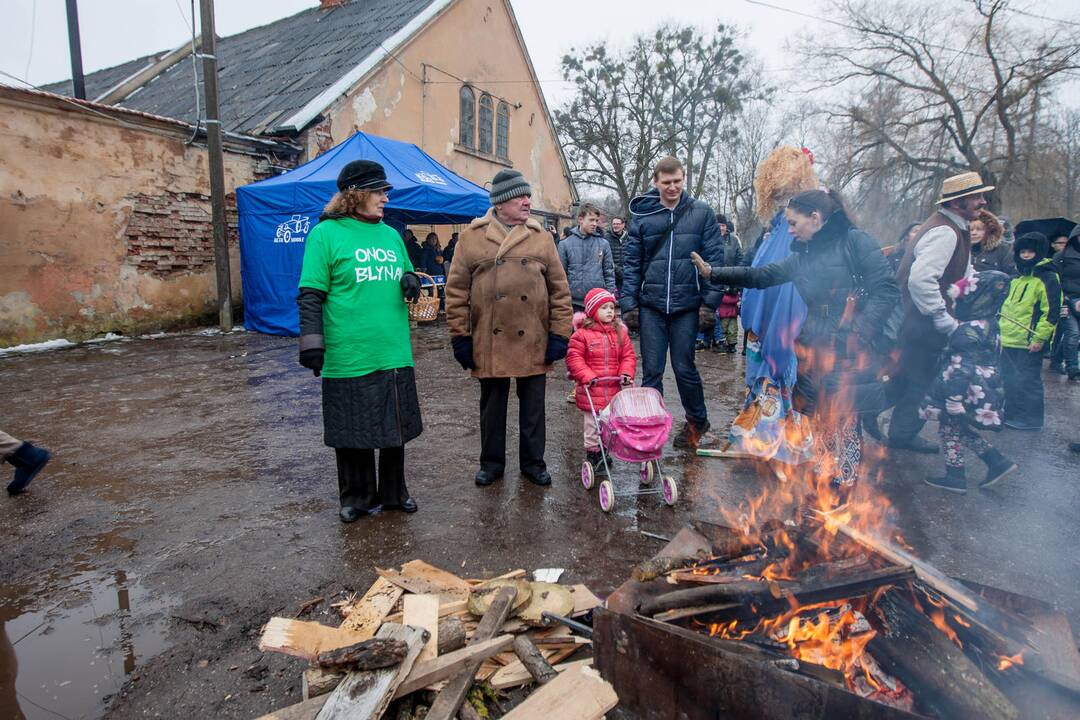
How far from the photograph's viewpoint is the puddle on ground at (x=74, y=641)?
2.19 meters

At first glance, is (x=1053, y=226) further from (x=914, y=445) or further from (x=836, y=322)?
(x=836, y=322)

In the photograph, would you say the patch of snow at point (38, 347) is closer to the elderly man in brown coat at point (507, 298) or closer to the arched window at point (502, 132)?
the elderly man in brown coat at point (507, 298)

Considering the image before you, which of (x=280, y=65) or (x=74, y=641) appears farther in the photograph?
(x=280, y=65)

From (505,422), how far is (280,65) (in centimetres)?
1548

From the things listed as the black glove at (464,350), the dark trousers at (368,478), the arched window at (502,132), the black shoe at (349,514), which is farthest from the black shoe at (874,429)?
the arched window at (502,132)

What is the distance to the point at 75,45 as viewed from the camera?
12.6 m

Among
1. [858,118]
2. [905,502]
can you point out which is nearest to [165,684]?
[905,502]

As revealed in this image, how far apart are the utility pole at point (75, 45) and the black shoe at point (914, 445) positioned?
15552 millimetres

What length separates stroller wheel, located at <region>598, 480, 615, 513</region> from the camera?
369 centimetres

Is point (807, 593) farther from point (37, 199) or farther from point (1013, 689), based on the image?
point (37, 199)

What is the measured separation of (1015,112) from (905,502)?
23404 mm

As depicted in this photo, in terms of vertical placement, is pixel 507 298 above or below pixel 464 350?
above

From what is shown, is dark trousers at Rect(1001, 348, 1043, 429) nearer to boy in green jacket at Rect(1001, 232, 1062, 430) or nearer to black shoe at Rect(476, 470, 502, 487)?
boy in green jacket at Rect(1001, 232, 1062, 430)

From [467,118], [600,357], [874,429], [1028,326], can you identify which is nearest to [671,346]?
[600,357]
